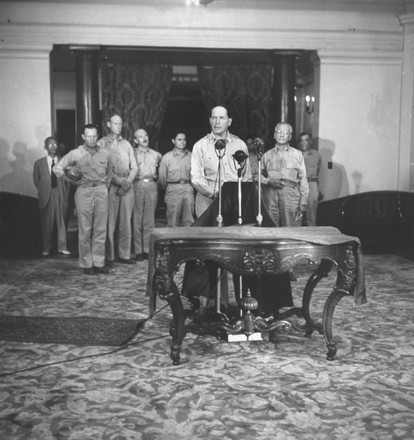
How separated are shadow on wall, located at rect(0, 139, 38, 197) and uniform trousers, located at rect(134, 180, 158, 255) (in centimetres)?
226

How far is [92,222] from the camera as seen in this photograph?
708cm

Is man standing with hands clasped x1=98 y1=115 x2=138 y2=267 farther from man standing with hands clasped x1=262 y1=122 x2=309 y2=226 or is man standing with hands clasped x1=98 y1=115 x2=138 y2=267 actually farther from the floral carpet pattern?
the floral carpet pattern

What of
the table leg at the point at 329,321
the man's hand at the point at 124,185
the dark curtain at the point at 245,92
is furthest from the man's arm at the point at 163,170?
the table leg at the point at 329,321

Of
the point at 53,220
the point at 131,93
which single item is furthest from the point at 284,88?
the point at 53,220

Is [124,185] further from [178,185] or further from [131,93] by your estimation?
[131,93]

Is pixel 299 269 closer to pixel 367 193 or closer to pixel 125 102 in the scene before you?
pixel 367 193

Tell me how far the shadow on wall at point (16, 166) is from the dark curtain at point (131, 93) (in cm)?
133

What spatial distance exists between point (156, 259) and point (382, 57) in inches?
294

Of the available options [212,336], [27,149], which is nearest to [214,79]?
[27,149]

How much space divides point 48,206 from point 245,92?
3810 millimetres

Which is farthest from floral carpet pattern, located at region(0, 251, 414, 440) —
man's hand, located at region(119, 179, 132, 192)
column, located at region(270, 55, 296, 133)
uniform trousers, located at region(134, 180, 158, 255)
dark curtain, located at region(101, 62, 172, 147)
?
dark curtain, located at region(101, 62, 172, 147)

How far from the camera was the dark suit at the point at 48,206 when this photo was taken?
28.2ft

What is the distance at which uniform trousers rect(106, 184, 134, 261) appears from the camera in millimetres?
7660

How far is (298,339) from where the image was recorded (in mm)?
4520
